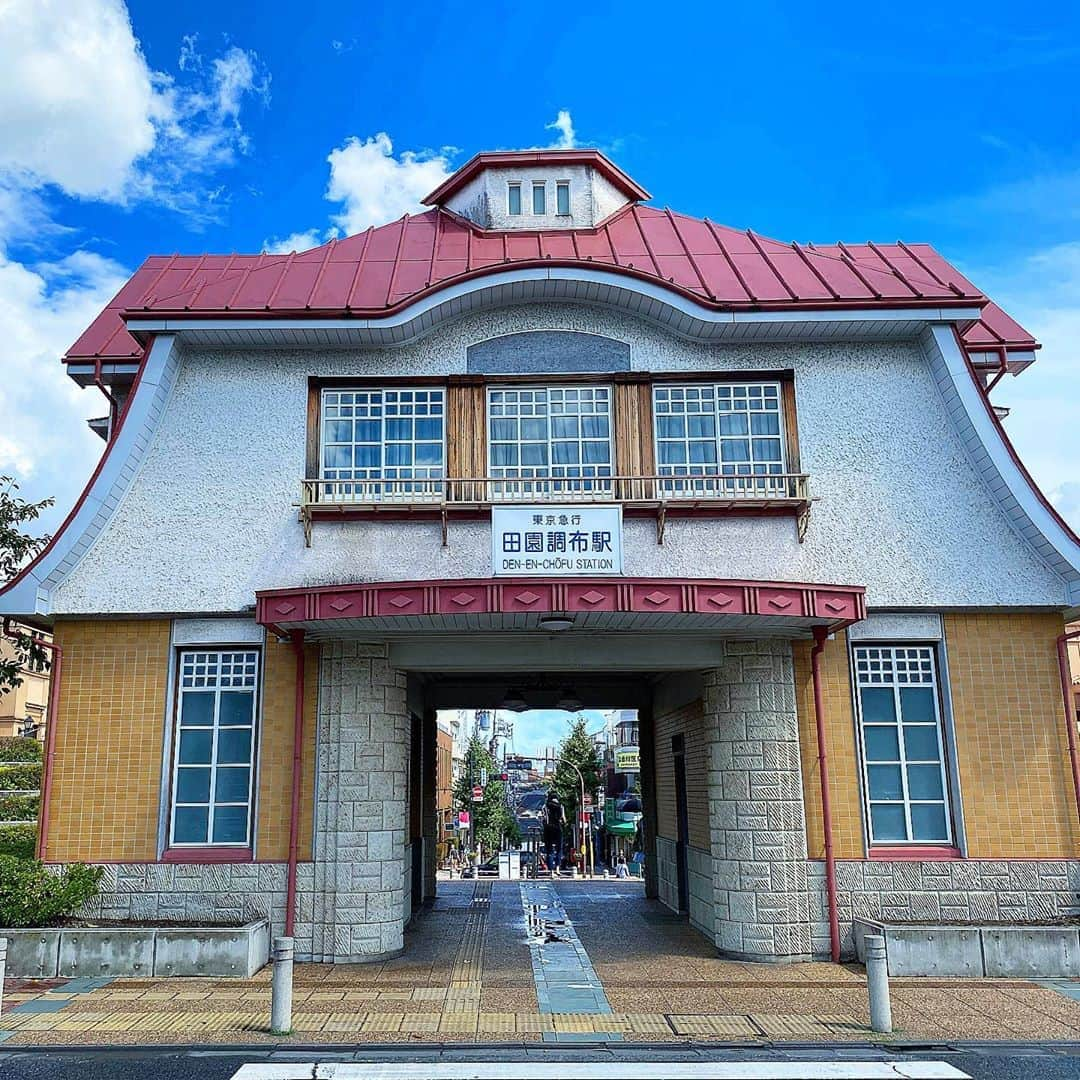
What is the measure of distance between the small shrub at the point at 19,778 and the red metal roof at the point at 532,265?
9.46 m

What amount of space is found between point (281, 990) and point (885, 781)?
7.79 m

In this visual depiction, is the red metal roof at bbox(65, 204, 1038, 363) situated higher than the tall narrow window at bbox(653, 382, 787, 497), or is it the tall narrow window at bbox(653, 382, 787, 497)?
the red metal roof at bbox(65, 204, 1038, 363)

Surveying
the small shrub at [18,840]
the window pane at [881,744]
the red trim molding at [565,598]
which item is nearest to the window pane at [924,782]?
the window pane at [881,744]

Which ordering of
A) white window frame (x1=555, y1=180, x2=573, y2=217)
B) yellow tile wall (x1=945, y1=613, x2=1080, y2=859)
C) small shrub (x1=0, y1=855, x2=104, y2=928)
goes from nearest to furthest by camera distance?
small shrub (x1=0, y1=855, x2=104, y2=928) → yellow tile wall (x1=945, y1=613, x2=1080, y2=859) → white window frame (x1=555, y1=180, x2=573, y2=217)

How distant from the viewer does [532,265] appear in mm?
12805

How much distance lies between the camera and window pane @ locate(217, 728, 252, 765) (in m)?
12.4

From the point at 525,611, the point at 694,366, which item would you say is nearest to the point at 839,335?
the point at 694,366

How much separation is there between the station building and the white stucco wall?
41 mm

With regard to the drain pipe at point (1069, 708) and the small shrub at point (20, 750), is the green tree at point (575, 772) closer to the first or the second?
the small shrub at point (20, 750)

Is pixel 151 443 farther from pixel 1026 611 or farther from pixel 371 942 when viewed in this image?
pixel 1026 611

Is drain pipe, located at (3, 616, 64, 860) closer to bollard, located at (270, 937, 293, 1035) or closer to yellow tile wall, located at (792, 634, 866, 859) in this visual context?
bollard, located at (270, 937, 293, 1035)

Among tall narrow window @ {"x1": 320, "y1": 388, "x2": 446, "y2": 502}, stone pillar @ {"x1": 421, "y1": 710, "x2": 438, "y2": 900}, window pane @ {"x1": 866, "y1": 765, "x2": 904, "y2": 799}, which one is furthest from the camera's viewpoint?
stone pillar @ {"x1": 421, "y1": 710, "x2": 438, "y2": 900}

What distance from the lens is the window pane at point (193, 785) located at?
40.5 feet

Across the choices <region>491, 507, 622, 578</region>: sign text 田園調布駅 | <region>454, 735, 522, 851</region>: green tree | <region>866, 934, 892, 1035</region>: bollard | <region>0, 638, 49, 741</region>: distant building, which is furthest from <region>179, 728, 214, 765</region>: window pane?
<region>454, 735, 522, 851</region>: green tree
